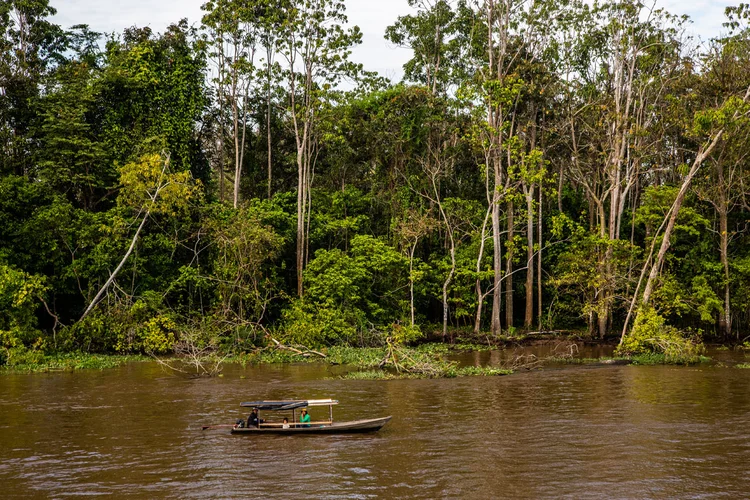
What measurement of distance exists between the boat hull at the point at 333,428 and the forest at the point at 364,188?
13.3 m

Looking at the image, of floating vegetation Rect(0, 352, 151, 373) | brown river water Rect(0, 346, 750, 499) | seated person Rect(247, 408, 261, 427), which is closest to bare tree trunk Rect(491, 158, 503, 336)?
brown river water Rect(0, 346, 750, 499)

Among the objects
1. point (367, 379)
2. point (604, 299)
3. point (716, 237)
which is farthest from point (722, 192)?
point (367, 379)

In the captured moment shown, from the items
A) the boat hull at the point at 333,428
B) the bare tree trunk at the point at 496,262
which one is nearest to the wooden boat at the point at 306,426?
the boat hull at the point at 333,428

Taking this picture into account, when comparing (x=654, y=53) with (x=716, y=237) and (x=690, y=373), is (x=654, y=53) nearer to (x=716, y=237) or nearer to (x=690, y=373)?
(x=716, y=237)

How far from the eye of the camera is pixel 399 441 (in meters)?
16.4

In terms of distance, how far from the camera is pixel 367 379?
25.8 meters

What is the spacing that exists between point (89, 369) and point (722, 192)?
103 ft

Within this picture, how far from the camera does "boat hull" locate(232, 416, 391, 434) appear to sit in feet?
55.4

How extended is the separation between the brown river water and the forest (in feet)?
24.8

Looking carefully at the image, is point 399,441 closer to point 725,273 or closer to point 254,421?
point 254,421

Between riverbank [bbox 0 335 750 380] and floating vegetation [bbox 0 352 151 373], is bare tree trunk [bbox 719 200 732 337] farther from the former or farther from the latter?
floating vegetation [bbox 0 352 151 373]

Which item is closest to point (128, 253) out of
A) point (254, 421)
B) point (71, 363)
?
point (71, 363)

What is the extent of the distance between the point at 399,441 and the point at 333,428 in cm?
159

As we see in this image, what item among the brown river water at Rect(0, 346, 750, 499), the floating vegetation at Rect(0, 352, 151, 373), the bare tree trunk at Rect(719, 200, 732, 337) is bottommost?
the brown river water at Rect(0, 346, 750, 499)
